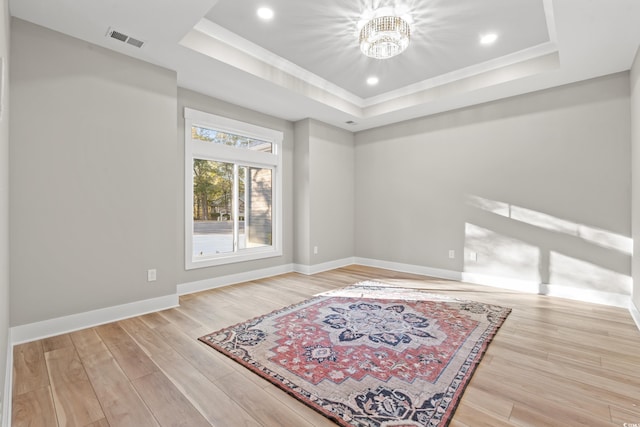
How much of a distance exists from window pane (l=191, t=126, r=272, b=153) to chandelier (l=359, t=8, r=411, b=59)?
2.38m

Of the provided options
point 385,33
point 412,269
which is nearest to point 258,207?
point 412,269

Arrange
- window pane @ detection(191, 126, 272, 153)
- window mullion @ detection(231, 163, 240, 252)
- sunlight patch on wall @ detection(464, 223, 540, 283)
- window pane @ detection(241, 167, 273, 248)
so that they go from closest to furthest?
sunlight patch on wall @ detection(464, 223, 540, 283) → window pane @ detection(191, 126, 272, 153) → window mullion @ detection(231, 163, 240, 252) → window pane @ detection(241, 167, 273, 248)

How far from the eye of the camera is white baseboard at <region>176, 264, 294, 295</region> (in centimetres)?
390

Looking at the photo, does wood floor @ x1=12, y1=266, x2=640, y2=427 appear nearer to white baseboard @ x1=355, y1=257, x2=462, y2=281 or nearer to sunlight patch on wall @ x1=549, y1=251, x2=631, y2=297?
sunlight patch on wall @ x1=549, y1=251, x2=631, y2=297

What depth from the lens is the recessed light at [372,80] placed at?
419cm

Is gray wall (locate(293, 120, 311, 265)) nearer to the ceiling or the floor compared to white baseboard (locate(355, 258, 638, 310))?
nearer to the ceiling

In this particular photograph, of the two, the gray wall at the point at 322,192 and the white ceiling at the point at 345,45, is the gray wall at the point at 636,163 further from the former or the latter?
the gray wall at the point at 322,192

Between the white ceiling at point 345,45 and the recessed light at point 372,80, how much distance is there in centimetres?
7

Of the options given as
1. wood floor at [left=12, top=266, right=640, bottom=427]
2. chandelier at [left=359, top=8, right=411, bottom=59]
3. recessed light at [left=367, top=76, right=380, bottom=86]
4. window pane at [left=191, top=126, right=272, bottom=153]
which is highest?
recessed light at [left=367, top=76, right=380, bottom=86]

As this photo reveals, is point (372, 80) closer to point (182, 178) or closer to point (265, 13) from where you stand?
point (265, 13)

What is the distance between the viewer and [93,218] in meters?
2.84

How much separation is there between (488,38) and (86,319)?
16.2 feet

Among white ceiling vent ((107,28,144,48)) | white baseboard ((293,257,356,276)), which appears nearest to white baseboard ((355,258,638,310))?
white baseboard ((293,257,356,276))

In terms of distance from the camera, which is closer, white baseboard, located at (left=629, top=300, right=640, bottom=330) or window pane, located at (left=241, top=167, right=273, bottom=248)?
white baseboard, located at (left=629, top=300, right=640, bottom=330)
